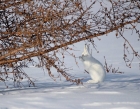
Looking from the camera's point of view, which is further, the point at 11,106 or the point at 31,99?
the point at 31,99

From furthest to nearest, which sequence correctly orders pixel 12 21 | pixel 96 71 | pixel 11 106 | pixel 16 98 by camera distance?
pixel 96 71 → pixel 12 21 → pixel 16 98 → pixel 11 106

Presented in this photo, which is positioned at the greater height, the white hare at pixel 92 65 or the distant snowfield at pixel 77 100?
the white hare at pixel 92 65

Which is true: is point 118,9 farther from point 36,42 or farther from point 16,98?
point 16,98

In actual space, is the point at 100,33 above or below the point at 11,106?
above

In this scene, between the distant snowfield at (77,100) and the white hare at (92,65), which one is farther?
the white hare at (92,65)

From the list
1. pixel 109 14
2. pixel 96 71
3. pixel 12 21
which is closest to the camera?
pixel 109 14

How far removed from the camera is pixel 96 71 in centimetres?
561

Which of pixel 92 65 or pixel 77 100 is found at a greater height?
pixel 92 65

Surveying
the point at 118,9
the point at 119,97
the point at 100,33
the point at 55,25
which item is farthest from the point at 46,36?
the point at 119,97

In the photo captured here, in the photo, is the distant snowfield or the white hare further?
the white hare

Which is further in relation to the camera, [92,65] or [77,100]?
[92,65]

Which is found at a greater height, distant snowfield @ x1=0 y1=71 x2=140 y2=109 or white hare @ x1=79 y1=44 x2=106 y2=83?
white hare @ x1=79 y1=44 x2=106 y2=83

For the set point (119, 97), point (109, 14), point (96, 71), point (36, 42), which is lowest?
point (119, 97)

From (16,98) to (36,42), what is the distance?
889 mm
